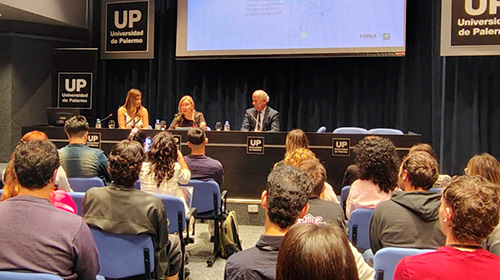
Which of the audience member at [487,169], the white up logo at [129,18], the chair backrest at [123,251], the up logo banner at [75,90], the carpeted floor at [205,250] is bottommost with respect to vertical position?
the carpeted floor at [205,250]

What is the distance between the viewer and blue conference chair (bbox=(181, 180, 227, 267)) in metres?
3.38

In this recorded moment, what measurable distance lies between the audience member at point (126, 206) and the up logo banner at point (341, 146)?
8.87ft

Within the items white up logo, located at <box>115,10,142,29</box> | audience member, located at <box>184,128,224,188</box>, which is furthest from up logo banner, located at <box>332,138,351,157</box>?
white up logo, located at <box>115,10,142,29</box>

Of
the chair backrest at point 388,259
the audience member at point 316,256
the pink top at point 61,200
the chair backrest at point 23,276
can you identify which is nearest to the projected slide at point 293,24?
the pink top at point 61,200

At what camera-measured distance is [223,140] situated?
4.71 m

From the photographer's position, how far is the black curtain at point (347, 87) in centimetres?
605

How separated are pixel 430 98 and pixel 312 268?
6024 mm

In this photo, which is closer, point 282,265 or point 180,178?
point 282,265

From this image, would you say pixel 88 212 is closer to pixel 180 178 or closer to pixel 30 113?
pixel 180 178

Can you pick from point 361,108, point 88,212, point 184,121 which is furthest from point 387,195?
point 361,108

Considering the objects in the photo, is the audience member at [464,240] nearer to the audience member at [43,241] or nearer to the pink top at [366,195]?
the audience member at [43,241]

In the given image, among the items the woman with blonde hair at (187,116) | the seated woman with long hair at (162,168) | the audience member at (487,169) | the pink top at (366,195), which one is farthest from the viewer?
the woman with blonde hair at (187,116)

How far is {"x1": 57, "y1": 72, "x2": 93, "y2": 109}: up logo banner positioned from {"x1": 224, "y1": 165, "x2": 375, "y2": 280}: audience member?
581cm

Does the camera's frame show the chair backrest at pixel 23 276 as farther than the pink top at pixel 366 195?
No
